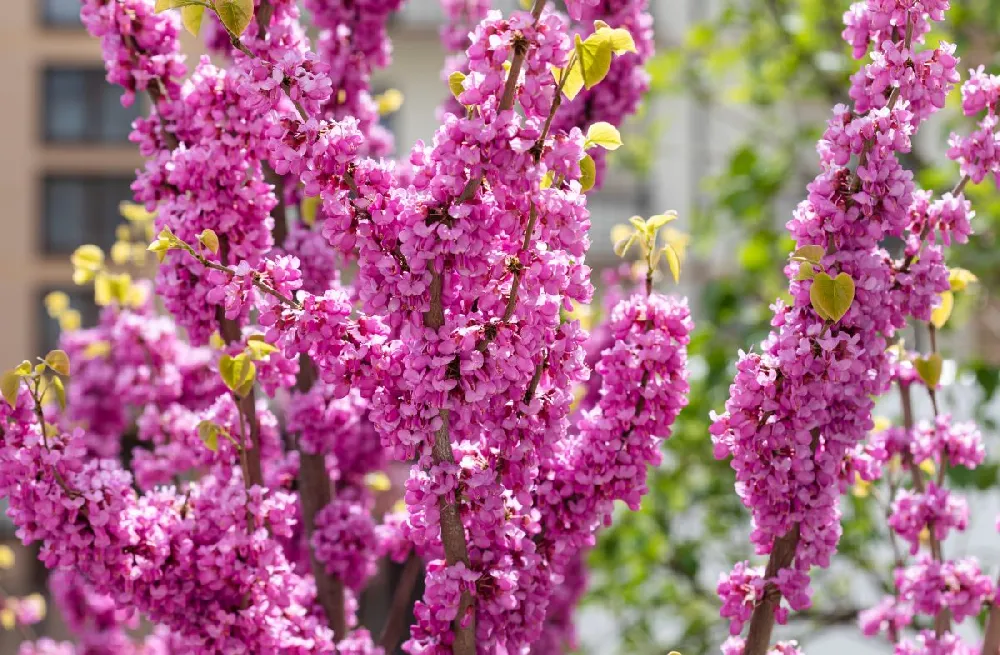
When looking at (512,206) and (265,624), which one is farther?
(265,624)

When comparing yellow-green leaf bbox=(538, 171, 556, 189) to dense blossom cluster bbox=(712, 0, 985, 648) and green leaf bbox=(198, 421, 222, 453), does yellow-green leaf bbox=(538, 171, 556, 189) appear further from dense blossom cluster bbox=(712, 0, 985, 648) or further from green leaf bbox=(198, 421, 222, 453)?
green leaf bbox=(198, 421, 222, 453)

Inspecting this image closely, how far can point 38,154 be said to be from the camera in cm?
908

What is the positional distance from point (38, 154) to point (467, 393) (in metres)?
9.31

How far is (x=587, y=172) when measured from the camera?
695 mm

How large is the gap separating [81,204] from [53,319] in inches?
38.1

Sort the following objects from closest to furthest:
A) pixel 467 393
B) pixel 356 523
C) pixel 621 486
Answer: pixel 467 393 < pixel 621 486 < pixel 356 523

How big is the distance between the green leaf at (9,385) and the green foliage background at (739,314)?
4.37ft

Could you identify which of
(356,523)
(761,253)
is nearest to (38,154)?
(761,253)

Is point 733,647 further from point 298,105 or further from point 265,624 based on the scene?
point 298,105

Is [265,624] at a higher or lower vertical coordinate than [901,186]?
lower

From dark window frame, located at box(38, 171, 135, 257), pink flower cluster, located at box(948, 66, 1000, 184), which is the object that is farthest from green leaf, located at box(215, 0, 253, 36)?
dark window frame, located at box(38, 171, 135, 257)

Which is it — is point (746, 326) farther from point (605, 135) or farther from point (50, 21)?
point (50, 21)

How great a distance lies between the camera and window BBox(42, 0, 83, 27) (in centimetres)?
898

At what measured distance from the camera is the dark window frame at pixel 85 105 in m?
9.02
